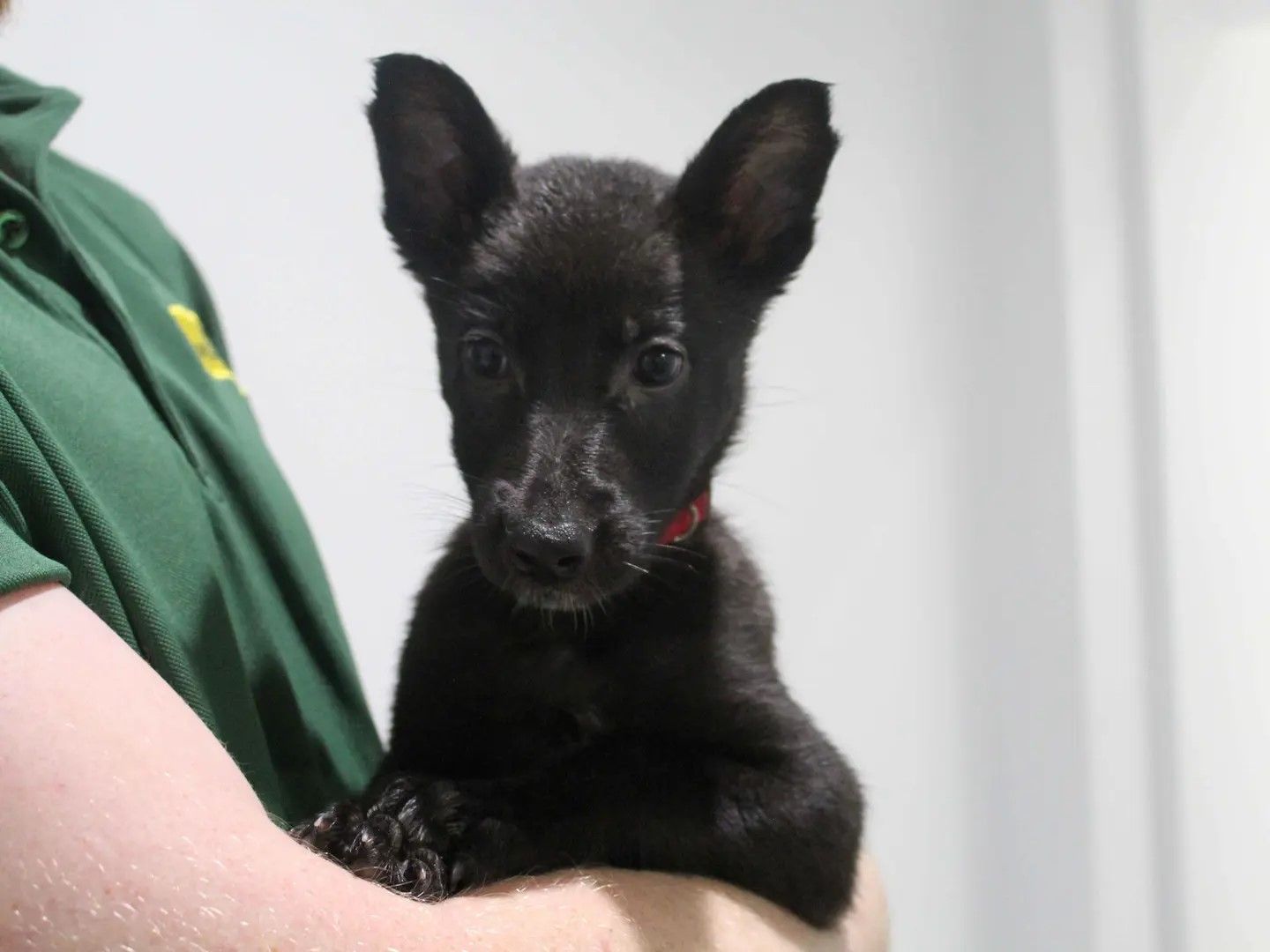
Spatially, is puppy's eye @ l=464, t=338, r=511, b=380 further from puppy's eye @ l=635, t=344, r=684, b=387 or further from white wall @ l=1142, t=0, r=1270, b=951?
white wall @ l=1142, t=0, r=1270, b=951

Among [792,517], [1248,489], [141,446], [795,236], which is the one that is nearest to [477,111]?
[795,236]

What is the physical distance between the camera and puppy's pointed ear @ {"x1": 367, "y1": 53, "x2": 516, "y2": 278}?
48.6 inches

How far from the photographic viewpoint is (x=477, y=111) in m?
1.27

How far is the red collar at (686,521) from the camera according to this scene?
1317 mm

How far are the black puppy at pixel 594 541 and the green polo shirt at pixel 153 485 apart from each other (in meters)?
0.16

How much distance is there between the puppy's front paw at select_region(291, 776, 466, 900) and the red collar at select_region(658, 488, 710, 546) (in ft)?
1.30

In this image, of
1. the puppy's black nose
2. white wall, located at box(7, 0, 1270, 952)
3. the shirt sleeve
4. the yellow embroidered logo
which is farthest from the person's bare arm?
white wall, located at box(7, 0, 1270, 952)

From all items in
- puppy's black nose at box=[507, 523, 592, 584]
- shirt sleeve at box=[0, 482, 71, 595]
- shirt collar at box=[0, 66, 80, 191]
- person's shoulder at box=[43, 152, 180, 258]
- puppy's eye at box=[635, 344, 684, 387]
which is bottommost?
puppy's black nose at box=[507, 523, 592, 584]

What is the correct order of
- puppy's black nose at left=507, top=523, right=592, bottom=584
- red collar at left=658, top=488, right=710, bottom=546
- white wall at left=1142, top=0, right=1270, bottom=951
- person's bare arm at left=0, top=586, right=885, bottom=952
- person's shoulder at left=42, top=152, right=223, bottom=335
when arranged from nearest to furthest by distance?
1. person's bare arm at left=0, top=586, right=885, bottom=952
2. puppy's black nose at left=507, top=523, right=592, bottom=584
3. red collar at left=658, top=488, right=710, bottom=546
4. person's shoulder at left=42, top=152, right=223, bottom=335
5. white wall at left=1142, top=0, right=1270, bottom=951

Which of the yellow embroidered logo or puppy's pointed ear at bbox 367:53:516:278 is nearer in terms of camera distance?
puppy's pointed ear at bbox 367:53:516:278

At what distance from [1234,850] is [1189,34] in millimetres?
1734

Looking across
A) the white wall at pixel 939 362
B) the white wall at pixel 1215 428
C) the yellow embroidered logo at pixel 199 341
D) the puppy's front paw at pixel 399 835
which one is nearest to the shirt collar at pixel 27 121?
the yellow embroidered logo at pixel 199 341

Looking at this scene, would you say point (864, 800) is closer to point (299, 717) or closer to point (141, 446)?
point (299, 717)

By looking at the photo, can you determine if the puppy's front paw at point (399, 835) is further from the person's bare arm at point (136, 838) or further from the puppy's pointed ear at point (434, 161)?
the puppy's pointed ear at point (434, 161)
